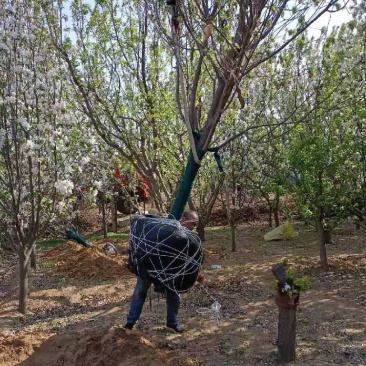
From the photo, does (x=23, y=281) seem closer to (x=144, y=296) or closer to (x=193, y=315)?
(x=193, y=315)

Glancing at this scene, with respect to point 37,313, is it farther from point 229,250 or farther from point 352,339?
point 229,250

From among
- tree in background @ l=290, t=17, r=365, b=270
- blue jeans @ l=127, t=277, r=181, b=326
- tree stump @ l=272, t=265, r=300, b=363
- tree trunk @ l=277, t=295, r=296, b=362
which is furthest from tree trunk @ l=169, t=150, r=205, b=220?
tree in background @ l=290, t=17, r=365, b=270

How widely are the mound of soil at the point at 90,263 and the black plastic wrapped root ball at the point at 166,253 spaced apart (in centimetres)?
525

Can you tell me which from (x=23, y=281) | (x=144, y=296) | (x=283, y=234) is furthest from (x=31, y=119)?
(x=283, y=234)

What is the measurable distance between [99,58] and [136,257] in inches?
152

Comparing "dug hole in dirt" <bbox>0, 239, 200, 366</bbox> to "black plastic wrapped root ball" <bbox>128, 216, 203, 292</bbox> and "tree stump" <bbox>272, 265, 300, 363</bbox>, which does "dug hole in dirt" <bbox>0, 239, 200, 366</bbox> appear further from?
"tree stump" <bbox>272, 265, 300, 363</bbox>

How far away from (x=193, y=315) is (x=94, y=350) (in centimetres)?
209

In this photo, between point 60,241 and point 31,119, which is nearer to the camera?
point 31,119

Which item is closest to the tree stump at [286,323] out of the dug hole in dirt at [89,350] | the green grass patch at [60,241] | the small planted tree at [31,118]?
the dug hole in dirt at [89,350]

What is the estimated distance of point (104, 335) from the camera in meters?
4.88

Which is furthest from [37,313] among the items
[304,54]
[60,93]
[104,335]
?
[304,54]

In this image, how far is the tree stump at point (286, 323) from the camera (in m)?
4.93

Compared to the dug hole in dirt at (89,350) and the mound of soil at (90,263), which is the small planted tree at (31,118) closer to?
the dug hole in dirt at (89,350)

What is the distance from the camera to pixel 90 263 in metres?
10.2
